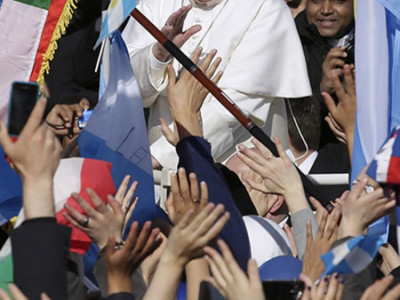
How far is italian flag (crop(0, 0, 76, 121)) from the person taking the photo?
21.4 ft

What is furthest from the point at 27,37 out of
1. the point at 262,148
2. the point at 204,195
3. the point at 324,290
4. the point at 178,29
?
the point at 324,290

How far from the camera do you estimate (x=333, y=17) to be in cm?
733

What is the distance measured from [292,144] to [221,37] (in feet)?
2.45

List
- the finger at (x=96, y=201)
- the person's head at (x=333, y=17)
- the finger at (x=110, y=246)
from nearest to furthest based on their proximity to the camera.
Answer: the finger at (x=110, y=246) < the finger at (x=96, y=201) < the person's head at (x=333, y=17)

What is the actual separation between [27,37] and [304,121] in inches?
63.0

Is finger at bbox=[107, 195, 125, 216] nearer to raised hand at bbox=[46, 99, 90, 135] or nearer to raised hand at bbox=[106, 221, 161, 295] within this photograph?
raised hand at bbox=[106, 221, 161, 295]

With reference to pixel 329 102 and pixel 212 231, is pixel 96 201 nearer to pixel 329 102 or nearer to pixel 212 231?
pixel 212 231

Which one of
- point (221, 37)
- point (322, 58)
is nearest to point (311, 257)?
point (221, 37)

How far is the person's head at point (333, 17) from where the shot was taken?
730 centimetres

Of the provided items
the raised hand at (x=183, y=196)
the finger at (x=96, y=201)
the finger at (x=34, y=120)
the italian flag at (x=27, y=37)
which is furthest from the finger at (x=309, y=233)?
the italian flag at (x=27, y=37)

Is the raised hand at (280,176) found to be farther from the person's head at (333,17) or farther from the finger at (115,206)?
the person's head at (333,17)

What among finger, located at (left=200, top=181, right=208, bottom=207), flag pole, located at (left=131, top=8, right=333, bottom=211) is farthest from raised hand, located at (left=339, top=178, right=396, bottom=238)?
flag pole, located at (left=131, top=8, right=333, bottom=211)

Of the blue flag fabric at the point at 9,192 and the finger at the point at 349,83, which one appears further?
the finger at the point at 349,83

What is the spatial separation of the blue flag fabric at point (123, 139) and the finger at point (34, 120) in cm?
145
